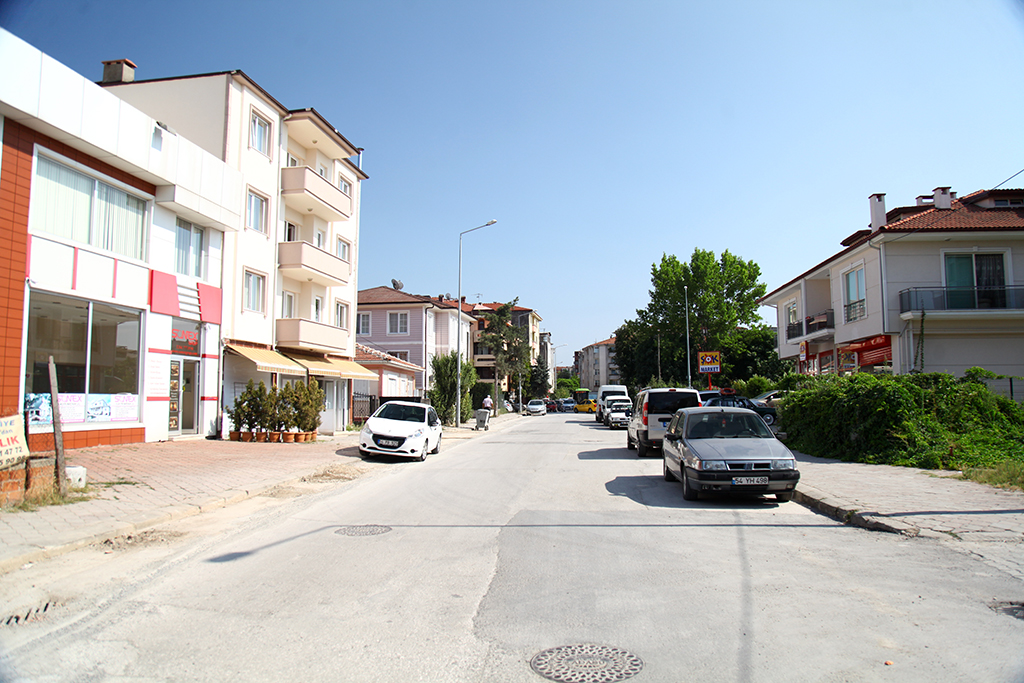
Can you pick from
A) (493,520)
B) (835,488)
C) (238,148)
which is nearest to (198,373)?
(238,148)

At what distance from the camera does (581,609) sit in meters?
5.34

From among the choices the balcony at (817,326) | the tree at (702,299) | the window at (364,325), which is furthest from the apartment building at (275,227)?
the tree at (702,299)

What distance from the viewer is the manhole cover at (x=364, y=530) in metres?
8.30

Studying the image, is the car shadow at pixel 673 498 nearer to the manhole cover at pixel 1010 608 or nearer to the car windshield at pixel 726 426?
the car windshield at pixel 726 426

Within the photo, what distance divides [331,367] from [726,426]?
67.1ft

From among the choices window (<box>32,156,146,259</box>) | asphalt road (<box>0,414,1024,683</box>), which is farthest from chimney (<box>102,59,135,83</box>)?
asphalt road (<box>0,414,1024,683</box>)

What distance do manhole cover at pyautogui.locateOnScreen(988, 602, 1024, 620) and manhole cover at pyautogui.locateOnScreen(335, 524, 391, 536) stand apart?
6.24m

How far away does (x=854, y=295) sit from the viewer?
30359 millimetres

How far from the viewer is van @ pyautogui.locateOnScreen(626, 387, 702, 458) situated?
18312mm

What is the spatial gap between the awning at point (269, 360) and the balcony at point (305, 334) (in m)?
0.70

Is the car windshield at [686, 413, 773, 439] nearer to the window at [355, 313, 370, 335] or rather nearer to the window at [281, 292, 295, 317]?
the window at [281, 292, 295, 317]

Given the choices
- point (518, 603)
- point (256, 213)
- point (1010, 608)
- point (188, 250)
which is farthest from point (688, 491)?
point (256, 213)

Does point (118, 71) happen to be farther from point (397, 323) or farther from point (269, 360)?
point (397, 323)

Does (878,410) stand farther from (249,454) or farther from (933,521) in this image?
(249,454)
